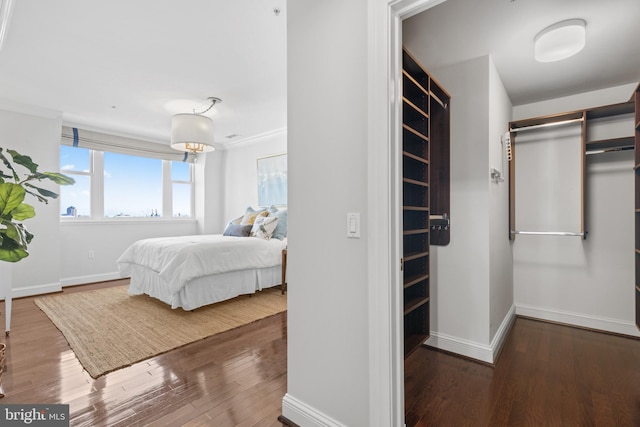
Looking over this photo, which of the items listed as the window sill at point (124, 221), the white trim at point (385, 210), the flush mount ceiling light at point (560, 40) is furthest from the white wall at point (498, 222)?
the window sill at point (124, 221)

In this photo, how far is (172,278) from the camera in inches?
129

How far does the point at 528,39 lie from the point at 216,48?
8.06ft

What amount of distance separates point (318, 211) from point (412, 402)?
4.23 feet

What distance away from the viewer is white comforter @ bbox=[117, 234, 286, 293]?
331cm

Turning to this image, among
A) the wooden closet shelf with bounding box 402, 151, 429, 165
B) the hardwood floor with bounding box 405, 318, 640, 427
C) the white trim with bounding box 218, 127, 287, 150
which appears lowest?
the hardwood floor with bounding box 405, 318, 640, 427

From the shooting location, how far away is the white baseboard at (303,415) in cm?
149

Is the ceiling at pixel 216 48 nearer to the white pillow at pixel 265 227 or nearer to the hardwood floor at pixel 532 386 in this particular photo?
the white pillow at pixel 265 227

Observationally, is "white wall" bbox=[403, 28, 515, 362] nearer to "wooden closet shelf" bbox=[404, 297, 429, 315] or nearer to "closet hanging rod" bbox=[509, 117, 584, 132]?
"wooden closet shelf" bbox=[404, 297, 429, 315]

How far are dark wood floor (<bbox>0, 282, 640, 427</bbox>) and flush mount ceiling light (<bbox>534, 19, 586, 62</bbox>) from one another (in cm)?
222

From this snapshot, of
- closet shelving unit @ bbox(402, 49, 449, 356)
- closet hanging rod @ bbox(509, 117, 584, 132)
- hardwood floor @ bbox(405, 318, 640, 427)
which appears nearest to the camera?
hardwood floor @ bbox(405, 318, 640, 427)

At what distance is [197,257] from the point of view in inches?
134

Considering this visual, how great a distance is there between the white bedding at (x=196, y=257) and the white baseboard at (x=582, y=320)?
10.1ft

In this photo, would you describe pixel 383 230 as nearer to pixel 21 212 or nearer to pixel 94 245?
pixel 21 212
